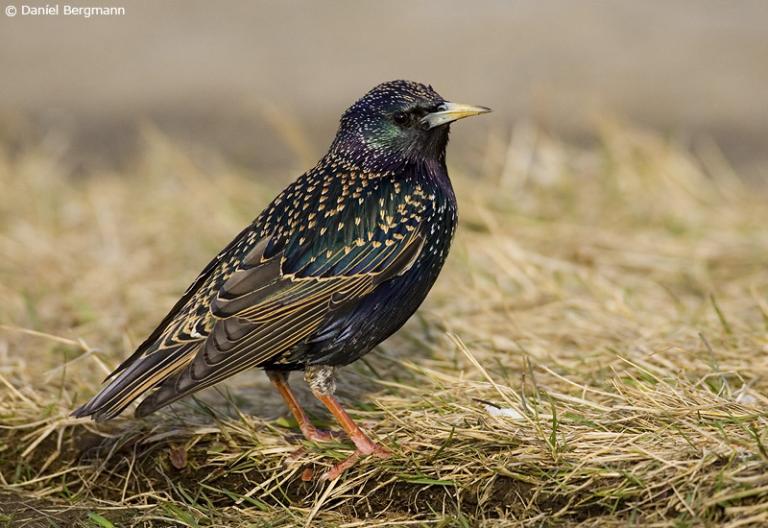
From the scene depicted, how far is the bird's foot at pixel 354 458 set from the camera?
4.06 meters

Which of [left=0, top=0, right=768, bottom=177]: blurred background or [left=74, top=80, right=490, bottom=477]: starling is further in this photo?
[left=0, top=0, right=768, bottom=177]: blurred background

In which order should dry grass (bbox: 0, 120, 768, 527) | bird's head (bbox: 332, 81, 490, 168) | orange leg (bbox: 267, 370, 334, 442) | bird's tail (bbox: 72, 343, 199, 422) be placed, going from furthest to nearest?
bird's head (bbox: 332, 81, 490, 168)
orange leg (bbox: 267, 370, 334, 442)
bird's tail (bbox: 72, 343, 199, 422)
dry grass (bbox: 0, 120, 768, 527)

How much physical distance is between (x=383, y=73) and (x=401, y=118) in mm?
7268

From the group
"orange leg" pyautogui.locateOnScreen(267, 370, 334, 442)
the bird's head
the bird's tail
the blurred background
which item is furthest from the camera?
the blurred background

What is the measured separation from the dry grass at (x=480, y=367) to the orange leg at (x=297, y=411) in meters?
0.09

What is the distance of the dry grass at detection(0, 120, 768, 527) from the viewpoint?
3809mm

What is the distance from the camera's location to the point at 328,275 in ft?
13.7

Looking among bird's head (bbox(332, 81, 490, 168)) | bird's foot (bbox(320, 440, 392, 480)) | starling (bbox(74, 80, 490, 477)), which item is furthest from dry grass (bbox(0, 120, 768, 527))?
bird's head (bbox(332, 81, 490, 168))

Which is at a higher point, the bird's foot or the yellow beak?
the yellow beak

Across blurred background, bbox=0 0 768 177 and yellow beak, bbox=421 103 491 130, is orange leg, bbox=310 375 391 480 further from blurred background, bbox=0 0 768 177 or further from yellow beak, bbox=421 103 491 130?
blurred background, bbox=0 0 768 177

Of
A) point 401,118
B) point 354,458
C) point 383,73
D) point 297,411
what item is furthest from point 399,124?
point 383,73

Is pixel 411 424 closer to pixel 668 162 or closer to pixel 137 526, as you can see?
pixel 137 526

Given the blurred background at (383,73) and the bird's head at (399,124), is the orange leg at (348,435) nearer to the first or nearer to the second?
the bird's head at (399,124)

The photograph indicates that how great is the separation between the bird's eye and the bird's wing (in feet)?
0.97
